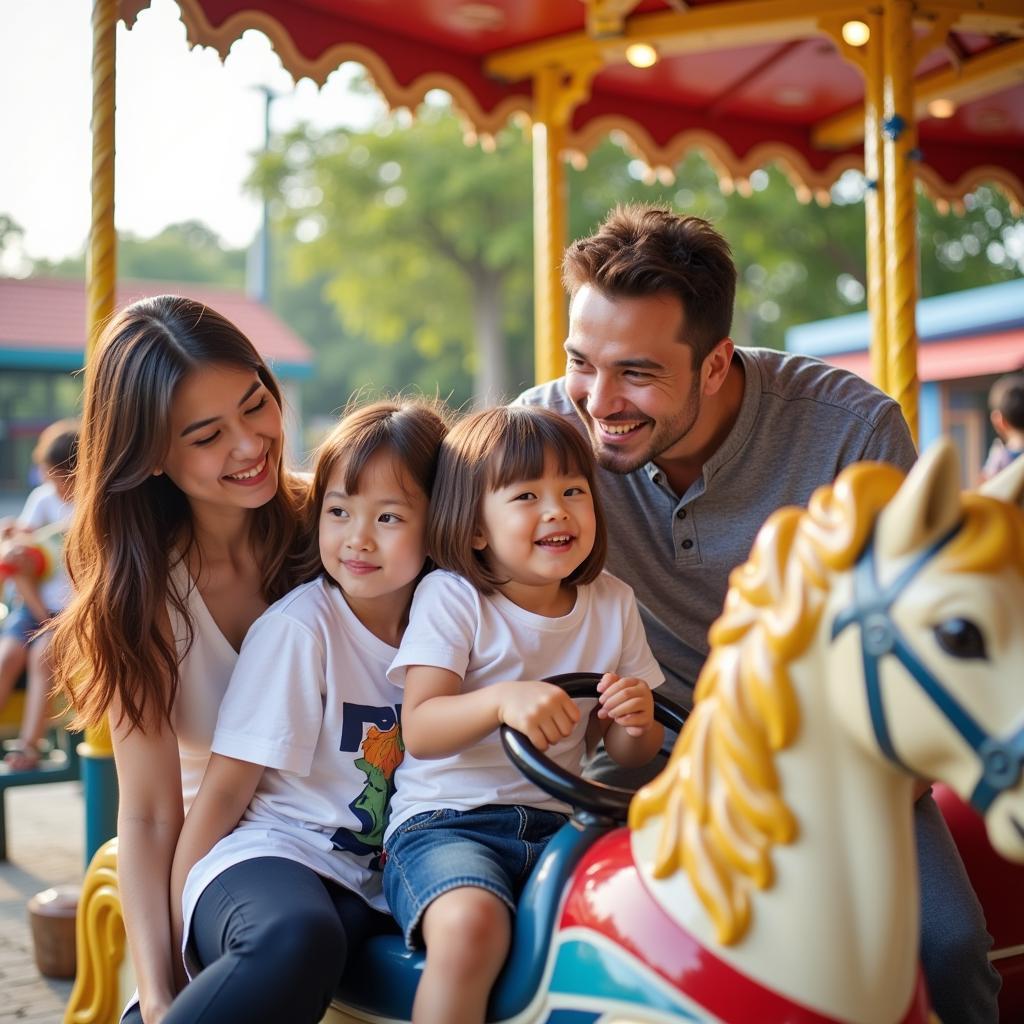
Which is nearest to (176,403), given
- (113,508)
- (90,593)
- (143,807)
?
(113,508)

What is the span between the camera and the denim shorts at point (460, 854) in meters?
1.81

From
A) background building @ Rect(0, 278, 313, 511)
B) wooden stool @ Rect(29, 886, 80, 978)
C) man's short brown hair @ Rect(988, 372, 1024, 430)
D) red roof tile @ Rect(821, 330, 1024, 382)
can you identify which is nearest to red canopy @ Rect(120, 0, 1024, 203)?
man's short brown hair @ Rect(988, 372, 1024, 430)

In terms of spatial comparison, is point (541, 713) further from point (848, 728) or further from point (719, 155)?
point (719, 155)

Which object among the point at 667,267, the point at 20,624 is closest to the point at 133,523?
the point at 667,267

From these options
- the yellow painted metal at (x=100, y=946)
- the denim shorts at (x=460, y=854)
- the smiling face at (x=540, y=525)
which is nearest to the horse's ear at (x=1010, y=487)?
the smiling face at (x=540, y=525)

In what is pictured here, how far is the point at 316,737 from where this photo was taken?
2115mm

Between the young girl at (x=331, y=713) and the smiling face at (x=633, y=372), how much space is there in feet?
1.58

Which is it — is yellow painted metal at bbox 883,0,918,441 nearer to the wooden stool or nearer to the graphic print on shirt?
the graphic print on shirt

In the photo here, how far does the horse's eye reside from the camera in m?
1.26

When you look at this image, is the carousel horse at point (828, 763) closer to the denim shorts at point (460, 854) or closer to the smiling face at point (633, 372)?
the denim shorts at point (460, 854)

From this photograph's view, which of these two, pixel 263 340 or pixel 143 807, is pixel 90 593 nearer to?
pixel 143 807

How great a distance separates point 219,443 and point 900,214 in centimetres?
243

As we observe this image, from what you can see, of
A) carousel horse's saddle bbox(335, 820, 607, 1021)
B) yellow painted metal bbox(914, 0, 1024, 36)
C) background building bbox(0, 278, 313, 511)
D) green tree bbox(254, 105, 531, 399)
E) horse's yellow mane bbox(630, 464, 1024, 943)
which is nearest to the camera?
horse's yellow mane bbox(630, 464, 1024, 943)

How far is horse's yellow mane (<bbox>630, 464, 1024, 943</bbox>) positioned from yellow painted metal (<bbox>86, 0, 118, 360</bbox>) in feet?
7.56
